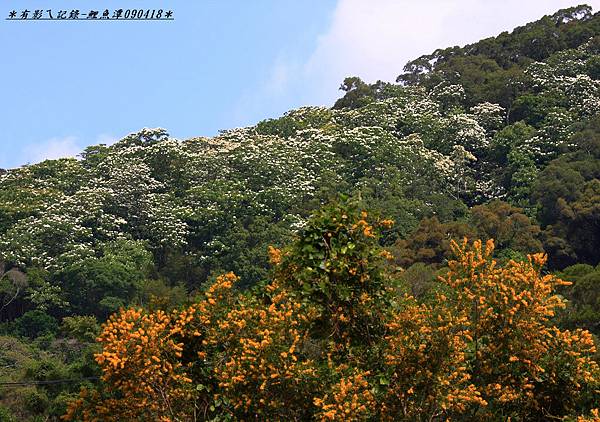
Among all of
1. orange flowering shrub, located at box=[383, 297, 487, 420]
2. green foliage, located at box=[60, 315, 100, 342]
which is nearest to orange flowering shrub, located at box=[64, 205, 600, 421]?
orange flowering shrub, located at box=[383, 297, 487, 420]

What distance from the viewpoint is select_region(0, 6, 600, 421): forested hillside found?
895 cm

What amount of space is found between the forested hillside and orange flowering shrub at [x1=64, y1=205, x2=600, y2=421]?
0.02 m

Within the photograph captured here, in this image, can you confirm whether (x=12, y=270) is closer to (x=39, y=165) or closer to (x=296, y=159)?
(x=39, y=165)

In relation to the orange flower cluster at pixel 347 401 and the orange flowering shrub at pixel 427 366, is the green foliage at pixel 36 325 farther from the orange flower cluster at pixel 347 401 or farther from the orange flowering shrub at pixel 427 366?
the orange flower cluster at pixel 347 401

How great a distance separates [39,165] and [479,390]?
134 ft

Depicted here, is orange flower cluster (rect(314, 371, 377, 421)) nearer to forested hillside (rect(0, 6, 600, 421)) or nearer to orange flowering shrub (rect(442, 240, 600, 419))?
forested hillside (rect(0, 6, 600, 421))

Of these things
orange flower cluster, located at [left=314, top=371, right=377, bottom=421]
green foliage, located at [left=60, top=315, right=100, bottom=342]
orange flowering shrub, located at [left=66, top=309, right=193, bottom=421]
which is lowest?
orange flower cluster, located at [left=314, top=371, right=377, bottom=421]

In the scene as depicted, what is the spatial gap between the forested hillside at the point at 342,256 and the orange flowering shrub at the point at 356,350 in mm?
22

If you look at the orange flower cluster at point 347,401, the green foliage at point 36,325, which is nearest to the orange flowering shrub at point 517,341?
the orange flower cluster at point 347,401

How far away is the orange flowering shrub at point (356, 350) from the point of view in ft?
28.9

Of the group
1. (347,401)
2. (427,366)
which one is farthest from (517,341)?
(347,401)

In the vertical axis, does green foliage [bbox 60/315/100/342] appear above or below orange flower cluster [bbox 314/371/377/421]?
above

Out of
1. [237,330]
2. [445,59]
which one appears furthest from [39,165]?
[237,330]

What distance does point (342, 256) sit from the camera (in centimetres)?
924
